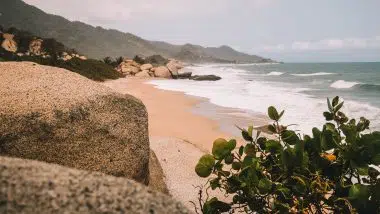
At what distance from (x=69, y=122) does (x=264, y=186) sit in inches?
90.8

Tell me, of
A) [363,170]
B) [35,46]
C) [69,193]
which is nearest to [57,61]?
[35,46]

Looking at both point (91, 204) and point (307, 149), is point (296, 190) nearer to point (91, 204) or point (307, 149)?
point (307, 149)

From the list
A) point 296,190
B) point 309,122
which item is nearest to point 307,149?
point 296,190

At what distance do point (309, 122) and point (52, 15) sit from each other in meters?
172

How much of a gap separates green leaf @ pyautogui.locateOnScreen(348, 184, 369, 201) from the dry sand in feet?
9.65

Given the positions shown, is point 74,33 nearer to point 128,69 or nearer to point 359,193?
point 128,69

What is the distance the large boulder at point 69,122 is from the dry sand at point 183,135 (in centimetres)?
113

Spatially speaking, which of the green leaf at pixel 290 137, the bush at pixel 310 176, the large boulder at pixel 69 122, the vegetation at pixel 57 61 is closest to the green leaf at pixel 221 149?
the bush at pixel 310 176

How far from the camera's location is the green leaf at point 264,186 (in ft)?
5.57

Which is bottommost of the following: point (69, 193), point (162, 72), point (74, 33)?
point (162, 72)

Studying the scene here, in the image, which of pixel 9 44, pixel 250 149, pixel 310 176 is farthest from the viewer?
pixel 9 44

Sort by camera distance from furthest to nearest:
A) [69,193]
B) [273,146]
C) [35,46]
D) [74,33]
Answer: [74,33] < [35,46] < [273,146] < [69,193]

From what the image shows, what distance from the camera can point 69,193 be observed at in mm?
852

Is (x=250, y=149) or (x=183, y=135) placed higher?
(x=250, y=149)
